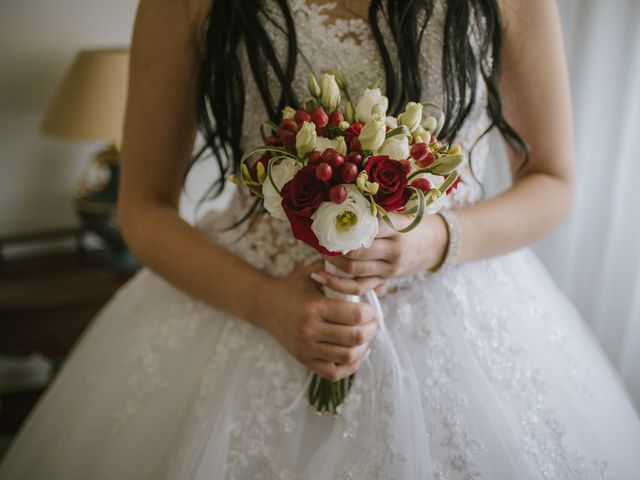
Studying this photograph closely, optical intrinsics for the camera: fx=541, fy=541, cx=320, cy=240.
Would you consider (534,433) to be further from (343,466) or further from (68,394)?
(68,394)

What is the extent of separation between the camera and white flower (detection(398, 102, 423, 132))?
2.20 ft

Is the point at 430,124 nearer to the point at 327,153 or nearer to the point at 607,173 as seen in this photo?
the point at 327,153

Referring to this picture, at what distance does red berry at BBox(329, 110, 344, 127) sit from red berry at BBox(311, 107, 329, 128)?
0.05 ft

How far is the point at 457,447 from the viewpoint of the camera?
29.3 inches

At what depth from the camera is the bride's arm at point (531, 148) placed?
87cm

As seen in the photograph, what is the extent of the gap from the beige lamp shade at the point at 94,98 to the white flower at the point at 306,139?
53.6 inches

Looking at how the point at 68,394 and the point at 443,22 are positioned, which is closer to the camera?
the point at 443,22

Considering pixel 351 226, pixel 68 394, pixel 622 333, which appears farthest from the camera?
pixel 622 333

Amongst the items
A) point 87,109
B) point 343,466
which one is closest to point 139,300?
point 343,466

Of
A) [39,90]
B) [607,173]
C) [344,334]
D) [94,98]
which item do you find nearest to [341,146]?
[344,334]

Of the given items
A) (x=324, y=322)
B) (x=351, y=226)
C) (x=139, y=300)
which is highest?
(x=351, y=226)

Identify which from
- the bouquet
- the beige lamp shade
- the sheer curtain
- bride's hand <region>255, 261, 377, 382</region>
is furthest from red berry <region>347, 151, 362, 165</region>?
the beige lamp shade

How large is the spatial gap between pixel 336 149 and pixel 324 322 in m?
0.27

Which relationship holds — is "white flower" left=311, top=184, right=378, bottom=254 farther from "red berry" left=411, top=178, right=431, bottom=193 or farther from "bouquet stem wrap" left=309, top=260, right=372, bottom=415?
"bouquet stem wrap" left=309, top=260, right=372, bottom=415
